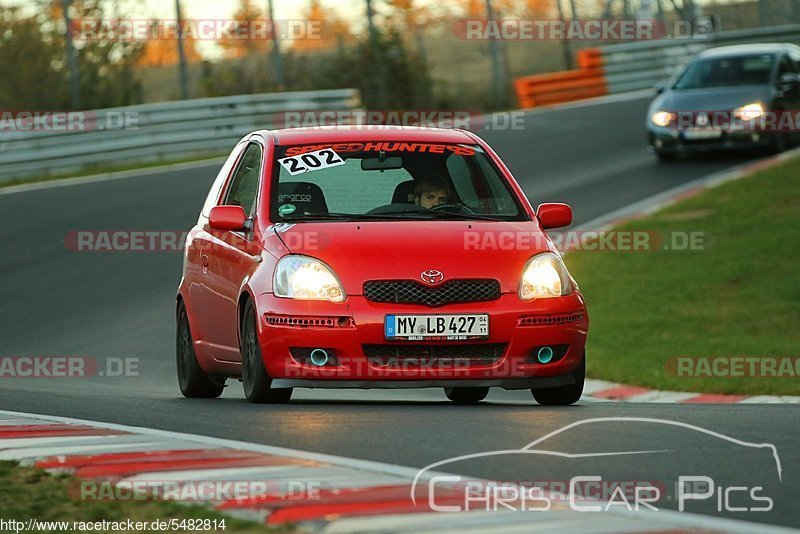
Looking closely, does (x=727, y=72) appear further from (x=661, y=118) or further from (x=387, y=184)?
(x=387, y=184)

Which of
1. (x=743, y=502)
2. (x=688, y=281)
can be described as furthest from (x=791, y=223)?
(x=743, y=502)

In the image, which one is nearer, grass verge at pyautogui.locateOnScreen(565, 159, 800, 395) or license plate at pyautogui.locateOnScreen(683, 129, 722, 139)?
grass verge at pyautogui.locateOnScreen(565, 159, 800, 395)

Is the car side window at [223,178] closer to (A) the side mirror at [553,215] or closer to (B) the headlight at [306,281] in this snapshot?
(B) the headlight at [306,281]

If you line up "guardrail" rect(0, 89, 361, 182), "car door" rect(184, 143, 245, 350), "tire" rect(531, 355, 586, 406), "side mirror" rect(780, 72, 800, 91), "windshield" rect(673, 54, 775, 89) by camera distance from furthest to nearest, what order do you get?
1. "windshield" rect(673, 54, 775, 89)
2. "side mirror" rect(780, 72, 800, 91)
3. "guardrail" rect(0, 89, 361, 182)
4. "car door" rect(184, 143, 245, 350)
5. "tire" rect(531, 355, 586, 406)

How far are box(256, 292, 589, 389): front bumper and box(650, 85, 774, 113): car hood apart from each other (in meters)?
14.9

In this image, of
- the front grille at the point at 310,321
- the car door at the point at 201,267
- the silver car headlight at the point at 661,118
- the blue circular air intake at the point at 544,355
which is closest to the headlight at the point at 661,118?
the silver car headlight at the point at 661,118

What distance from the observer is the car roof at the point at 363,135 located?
30.6 feet

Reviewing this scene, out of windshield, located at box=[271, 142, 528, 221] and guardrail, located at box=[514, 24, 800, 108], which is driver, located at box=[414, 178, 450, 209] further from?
guardrail, located at box=[514, 24, 800, 108]

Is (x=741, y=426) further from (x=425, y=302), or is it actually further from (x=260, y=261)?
(x=260, y=261)

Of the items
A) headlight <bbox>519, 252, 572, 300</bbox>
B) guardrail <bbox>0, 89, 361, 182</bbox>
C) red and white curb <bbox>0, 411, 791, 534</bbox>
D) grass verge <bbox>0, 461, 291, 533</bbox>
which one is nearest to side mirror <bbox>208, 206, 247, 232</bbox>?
headlight <bbox>519, 252, 572, 300</bbox>

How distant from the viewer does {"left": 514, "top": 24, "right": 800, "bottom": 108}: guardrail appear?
31.0 m

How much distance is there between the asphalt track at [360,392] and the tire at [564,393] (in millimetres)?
87

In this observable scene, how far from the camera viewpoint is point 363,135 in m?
9.38

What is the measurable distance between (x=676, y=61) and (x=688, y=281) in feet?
62.8
